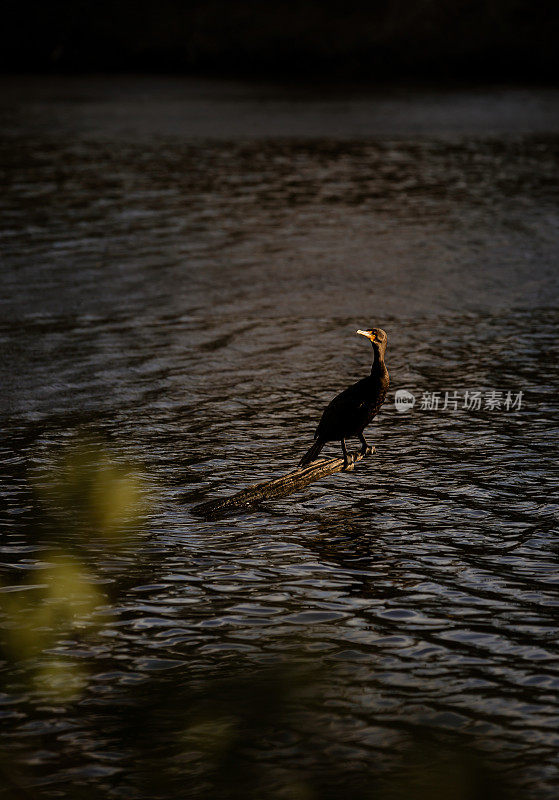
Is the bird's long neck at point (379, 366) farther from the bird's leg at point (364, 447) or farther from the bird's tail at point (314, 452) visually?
the bird's tail at point (314, 452)

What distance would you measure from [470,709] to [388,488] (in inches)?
201

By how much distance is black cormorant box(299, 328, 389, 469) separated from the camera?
1298 centimetres

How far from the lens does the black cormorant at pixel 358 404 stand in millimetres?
12984

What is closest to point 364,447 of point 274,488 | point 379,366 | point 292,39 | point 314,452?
point 314,452

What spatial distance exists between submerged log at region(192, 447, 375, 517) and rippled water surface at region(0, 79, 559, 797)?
0.17 meters

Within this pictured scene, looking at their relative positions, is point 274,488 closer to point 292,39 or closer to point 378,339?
point 378,339

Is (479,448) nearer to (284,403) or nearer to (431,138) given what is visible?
(284,403)

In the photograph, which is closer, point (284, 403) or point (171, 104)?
point (284, 403)

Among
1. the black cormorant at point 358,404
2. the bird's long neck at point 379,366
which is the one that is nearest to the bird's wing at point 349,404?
the black cormorant at point 358,404

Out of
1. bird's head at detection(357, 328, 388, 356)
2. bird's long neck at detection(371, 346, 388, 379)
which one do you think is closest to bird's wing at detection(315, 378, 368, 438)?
bird's long neck at detection(371, 346, 388, 379)

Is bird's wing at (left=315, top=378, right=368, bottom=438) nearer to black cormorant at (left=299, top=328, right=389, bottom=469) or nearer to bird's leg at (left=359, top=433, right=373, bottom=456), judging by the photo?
black cormorant at (left=299, top=328, right=389, bottom=469)

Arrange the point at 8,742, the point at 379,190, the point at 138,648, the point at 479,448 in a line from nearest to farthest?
1. the point at 8,742
2. the point at 138,648
3. the point at 479,448
4. the point at 379,190

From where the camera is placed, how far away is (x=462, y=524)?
504 inches

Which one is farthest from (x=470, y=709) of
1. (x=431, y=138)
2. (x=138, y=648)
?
(x=431, y=138)
